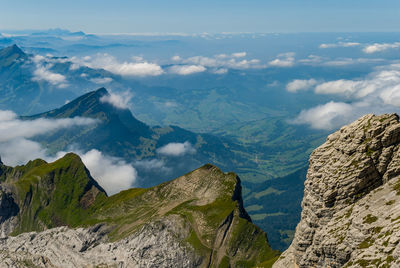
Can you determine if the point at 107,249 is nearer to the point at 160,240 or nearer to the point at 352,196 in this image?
the point at 160,240

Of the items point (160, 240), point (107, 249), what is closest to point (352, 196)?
point (160, 240)

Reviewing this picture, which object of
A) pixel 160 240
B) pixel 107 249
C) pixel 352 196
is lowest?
pixel 107 249

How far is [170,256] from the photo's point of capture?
155500 mm

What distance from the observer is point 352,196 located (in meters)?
55.6

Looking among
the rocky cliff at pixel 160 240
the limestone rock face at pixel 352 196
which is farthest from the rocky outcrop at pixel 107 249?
the limestone rock face at pixel 352 196

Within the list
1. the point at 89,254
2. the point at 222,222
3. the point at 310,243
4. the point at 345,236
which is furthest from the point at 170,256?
the point at 345,236

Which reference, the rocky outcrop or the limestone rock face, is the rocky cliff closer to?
the rocky outcrop

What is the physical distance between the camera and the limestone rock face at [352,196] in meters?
48.8

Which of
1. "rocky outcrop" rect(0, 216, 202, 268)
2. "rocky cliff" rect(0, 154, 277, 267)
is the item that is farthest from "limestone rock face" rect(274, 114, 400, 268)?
"rocky outcrop" rect(0, 216, 202, 268)

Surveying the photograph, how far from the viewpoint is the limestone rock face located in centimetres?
4875

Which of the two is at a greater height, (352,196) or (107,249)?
(352,196)

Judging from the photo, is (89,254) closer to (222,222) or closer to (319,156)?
(222,222)

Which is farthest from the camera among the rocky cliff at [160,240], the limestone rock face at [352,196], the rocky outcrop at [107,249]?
the rocky cliff at [160,240]

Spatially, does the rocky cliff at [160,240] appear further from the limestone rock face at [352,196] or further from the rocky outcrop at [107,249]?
the limestone rock face at [352,196]
